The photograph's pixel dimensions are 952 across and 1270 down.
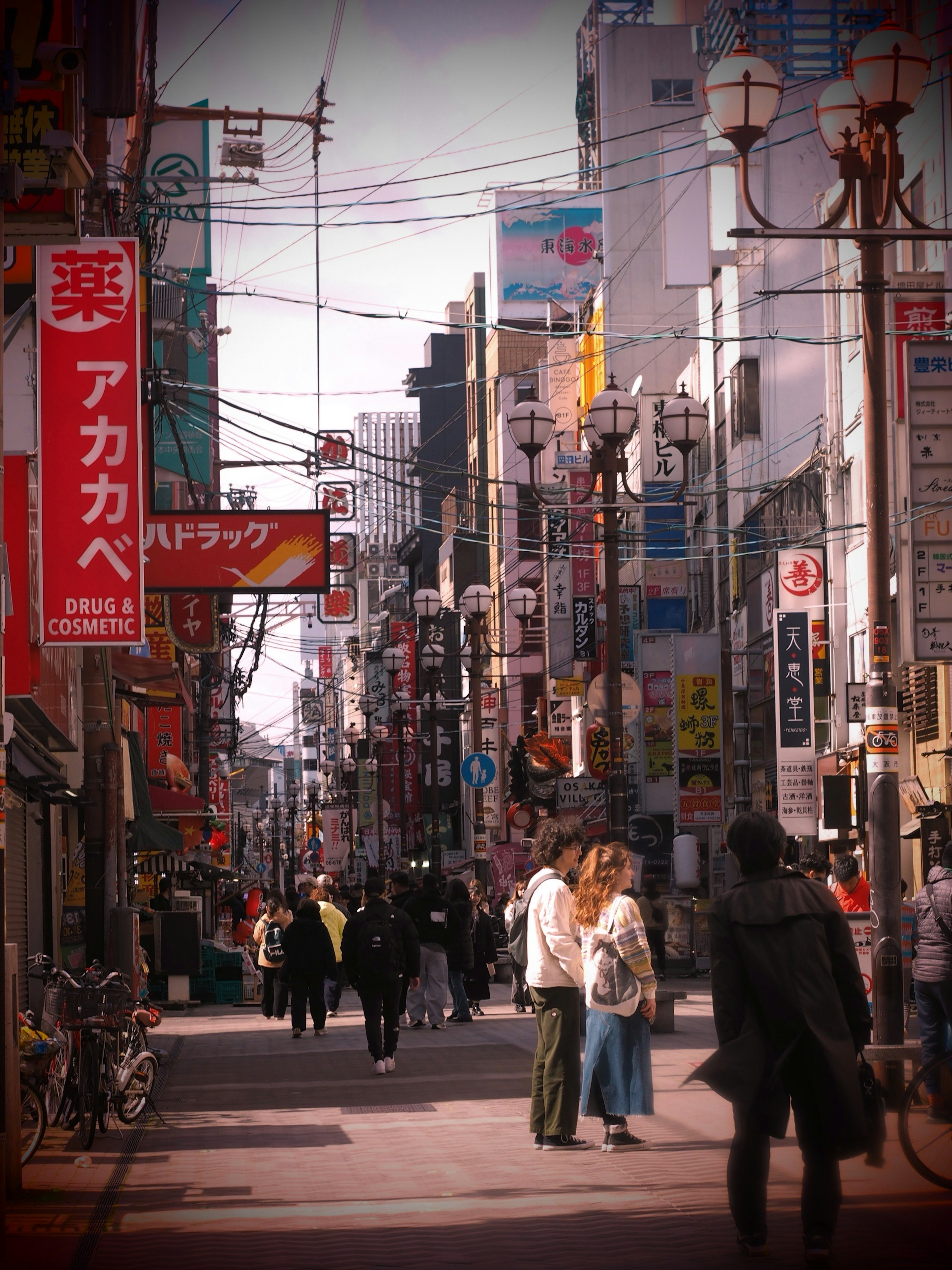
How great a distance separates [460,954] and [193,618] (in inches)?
357

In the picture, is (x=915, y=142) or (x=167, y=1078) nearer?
(x=167, y=1078)

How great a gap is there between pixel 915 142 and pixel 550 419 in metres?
10.9

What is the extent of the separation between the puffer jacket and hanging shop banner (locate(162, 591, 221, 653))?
16.4 m

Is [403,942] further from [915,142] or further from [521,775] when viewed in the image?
[521,775]

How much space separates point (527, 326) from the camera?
81.2 metres

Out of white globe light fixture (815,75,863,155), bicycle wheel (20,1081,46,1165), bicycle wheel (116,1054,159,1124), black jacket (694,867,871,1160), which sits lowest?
bicycle wheel (116,1054,159,1124)

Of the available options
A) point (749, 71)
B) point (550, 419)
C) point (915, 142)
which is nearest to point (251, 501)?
point (915, 142)

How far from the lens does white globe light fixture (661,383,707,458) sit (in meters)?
19.8

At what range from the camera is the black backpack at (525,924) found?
11000 mm

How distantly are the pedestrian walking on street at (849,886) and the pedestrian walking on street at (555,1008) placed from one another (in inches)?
192

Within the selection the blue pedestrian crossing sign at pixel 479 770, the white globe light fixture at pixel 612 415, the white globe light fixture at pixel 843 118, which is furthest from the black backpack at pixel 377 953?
the blue pedestrian crossing sign at pixel 479 770

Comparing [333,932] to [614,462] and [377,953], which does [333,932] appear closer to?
[377,953]

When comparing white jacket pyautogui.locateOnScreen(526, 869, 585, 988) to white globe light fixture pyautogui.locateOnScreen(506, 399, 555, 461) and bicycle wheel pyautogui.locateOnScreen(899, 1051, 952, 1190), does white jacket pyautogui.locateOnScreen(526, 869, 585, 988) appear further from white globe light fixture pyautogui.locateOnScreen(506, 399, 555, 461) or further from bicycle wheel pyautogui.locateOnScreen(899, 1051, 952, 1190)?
white globe light fixture pyautogui.locateOnScreen(506, 399, 555, 461)

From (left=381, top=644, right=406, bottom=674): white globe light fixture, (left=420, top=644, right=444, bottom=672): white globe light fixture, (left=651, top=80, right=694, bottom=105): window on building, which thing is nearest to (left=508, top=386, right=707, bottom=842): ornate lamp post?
(left=420, top=644, right=444, bottom=672): white globe light fixture
